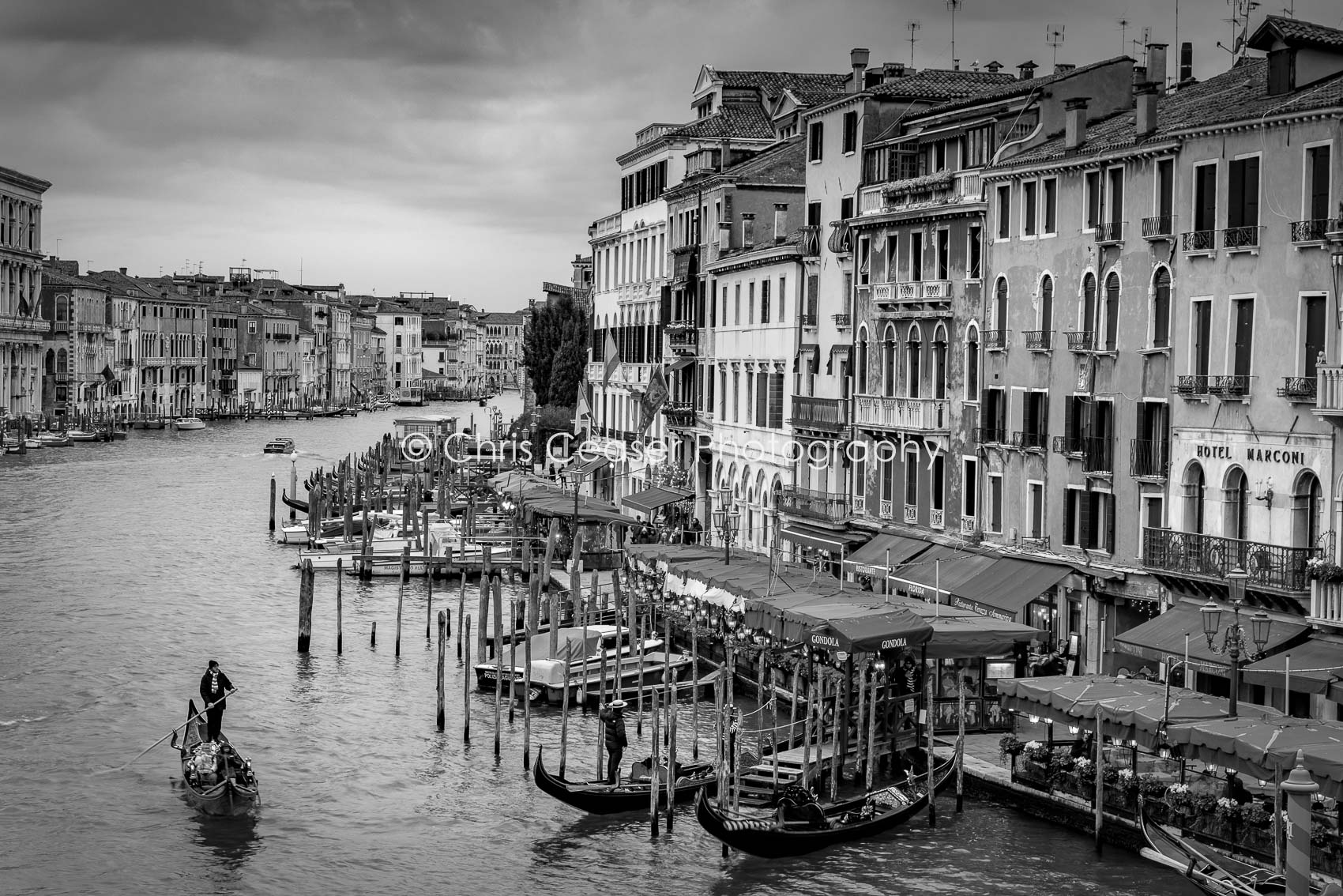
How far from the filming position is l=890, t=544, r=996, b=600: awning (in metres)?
29.8

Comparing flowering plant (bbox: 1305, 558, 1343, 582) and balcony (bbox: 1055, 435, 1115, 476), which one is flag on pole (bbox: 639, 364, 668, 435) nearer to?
balcony (bbox: 1055, 435, 1115, 476)

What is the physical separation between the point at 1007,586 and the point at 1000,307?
525 cm

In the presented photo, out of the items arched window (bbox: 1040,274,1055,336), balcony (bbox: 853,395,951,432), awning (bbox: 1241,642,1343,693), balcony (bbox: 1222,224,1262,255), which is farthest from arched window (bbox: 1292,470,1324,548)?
balcony (bbox: 853,395,951,432)

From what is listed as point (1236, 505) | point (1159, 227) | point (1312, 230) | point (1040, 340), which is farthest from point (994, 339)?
point (1312, 230)

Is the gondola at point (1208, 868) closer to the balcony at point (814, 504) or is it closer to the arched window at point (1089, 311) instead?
the arched window at point (1089, 311)

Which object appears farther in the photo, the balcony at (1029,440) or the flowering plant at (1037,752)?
the balcony at (1029,440)

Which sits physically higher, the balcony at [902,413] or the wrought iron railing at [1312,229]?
the wrought iron railing at [1312,229]

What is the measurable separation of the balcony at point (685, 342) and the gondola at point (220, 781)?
24440 millimetres

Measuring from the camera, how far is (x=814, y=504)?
37188 millimetres

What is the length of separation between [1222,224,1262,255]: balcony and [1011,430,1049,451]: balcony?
18.5ft

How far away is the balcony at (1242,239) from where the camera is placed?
24.3 m

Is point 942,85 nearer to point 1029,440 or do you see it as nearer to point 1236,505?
point 1029,440

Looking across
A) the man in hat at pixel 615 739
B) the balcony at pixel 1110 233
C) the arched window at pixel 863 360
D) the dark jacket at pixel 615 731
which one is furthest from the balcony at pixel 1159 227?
the dark jacket at pixel 615 731

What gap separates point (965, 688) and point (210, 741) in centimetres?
1041
